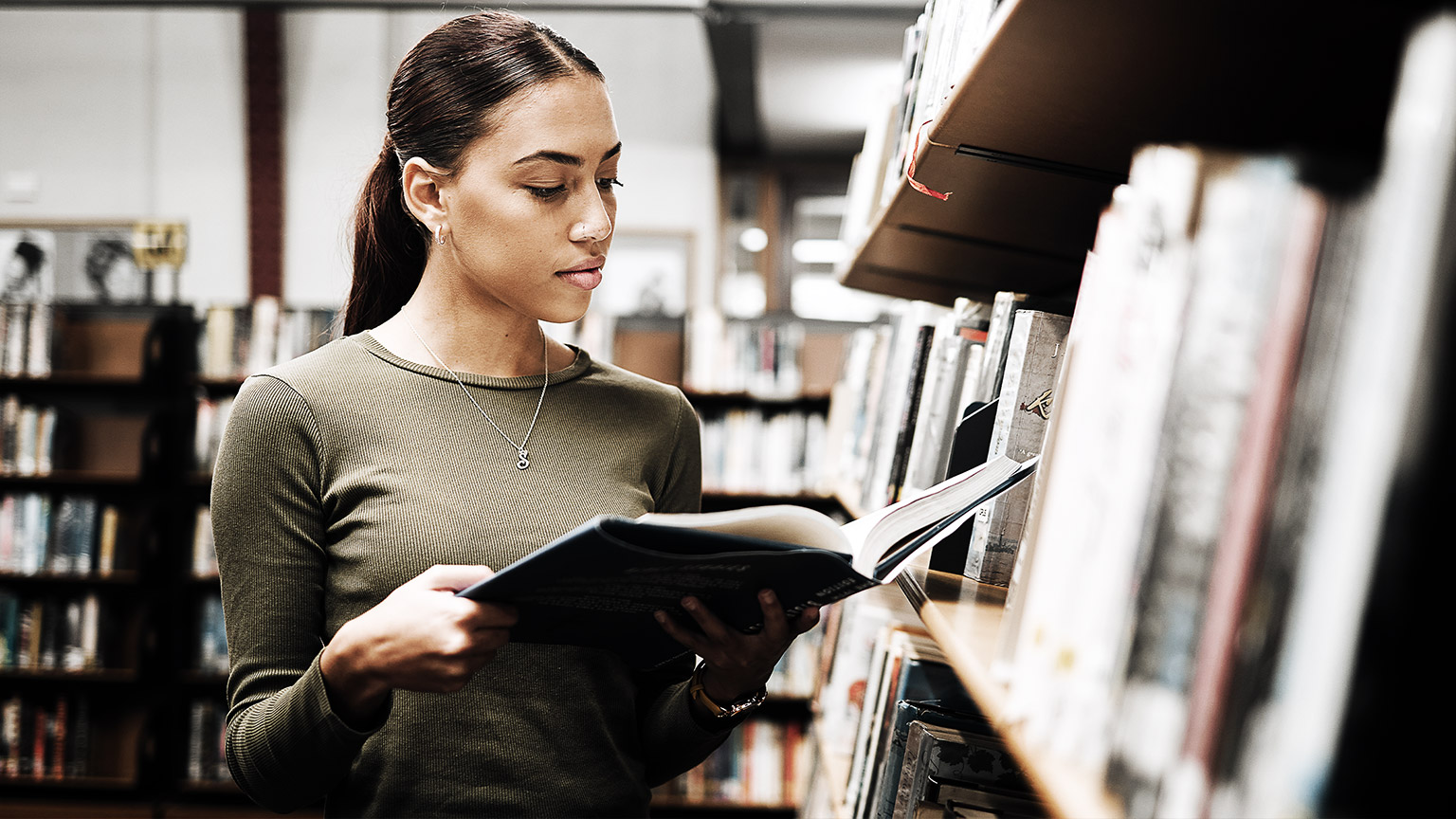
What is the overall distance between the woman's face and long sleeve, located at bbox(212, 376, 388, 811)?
0.25m

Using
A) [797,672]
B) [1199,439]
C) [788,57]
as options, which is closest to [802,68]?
[788,57]

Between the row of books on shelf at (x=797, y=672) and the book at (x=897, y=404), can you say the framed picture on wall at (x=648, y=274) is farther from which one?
the book at (x=897, y=404)

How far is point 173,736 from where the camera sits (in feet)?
12.4

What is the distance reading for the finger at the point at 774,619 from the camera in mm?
776

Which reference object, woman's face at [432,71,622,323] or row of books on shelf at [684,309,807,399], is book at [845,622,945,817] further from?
row of books on shelf at [684,309,807,399]

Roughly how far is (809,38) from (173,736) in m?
3.82

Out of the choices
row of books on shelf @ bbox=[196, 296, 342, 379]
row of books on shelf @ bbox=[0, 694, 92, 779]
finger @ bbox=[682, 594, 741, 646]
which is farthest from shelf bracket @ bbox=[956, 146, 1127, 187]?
row of books on shelf @ bbox=[0, 694, 92, 779]

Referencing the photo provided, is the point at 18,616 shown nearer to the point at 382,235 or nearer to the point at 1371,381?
the point at 382,235

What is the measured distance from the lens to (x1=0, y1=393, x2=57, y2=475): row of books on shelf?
3787 mm

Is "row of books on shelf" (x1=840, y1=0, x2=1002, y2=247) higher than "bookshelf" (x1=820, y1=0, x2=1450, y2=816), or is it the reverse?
"row of books on shelf" (x1=840, y1=0, x2=1002, y2=247)

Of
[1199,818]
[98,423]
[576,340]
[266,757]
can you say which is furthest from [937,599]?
[98,423]

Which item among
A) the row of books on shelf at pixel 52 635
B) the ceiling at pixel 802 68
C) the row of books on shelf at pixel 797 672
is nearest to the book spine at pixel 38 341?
the row of books on shelf at pixel 52 635

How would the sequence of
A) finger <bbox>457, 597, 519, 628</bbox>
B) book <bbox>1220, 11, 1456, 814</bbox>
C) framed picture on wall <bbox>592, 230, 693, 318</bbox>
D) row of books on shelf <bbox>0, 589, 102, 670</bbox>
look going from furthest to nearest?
framed picture on wall <bbox>592, 230, 693, 318</bbox> → row of books on shelf <bbox>0, 589, 102, 670</bbox> → finger <bbox>457, 597, 519, 628</bbox> → book <bbox>1220, 11, 1456, 814</bbox>

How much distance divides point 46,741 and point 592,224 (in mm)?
4065
